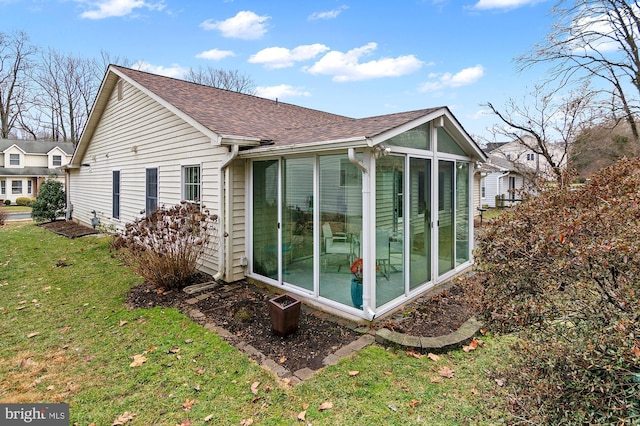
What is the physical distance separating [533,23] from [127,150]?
14222mm

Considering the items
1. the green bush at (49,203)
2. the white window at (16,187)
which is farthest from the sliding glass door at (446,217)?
the white window at (16,187)

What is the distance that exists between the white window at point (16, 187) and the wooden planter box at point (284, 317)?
3673 cm

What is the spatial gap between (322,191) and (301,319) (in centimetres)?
187

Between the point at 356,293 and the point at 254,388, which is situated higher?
the point at 356,293

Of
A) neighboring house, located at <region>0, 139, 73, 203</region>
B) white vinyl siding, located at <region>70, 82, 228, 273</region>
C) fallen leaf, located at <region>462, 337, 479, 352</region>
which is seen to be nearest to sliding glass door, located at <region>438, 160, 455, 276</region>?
fallen leaf, located at <region>462, 337, 479, 352</region>

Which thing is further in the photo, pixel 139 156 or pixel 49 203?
pixel 49 203

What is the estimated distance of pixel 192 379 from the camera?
329 cm

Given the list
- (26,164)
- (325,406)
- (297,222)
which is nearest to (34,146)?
(26,164)

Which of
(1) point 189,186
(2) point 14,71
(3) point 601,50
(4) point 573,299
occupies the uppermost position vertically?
(2) point 14,71

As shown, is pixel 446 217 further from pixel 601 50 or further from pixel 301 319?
pixel 601 50

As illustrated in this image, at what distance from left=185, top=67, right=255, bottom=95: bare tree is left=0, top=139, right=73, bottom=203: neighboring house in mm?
14218

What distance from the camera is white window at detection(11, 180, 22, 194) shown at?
29291 mm

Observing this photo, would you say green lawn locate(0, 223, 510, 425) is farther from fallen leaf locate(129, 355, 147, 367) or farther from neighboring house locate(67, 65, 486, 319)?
neighboring house locate(67, 65, 486, 319)

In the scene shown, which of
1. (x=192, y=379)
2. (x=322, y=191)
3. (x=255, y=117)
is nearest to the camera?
(x=192, y=379)
